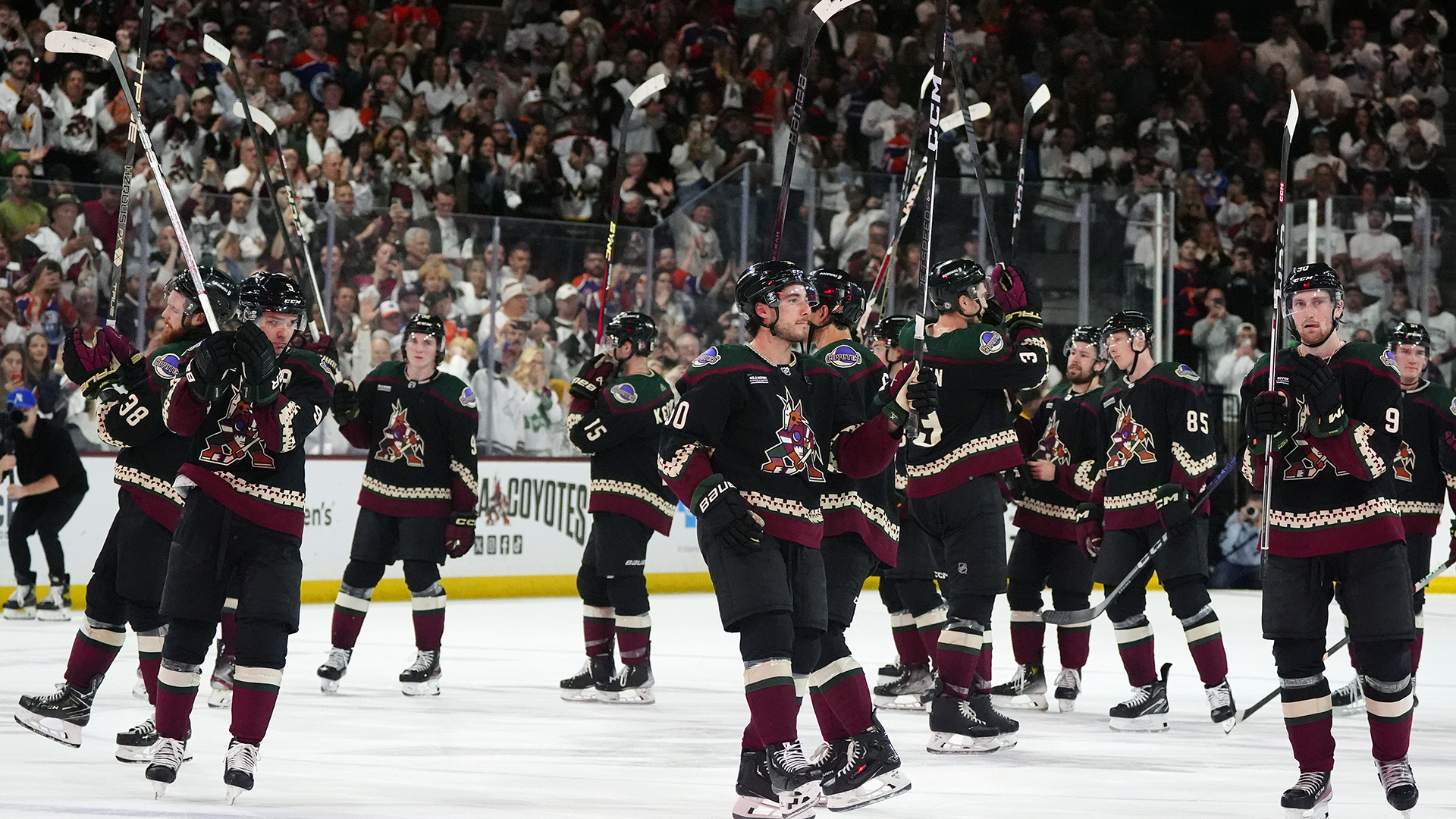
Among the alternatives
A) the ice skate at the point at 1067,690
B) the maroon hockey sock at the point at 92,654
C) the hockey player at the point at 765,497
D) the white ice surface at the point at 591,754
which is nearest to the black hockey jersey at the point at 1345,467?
the white ice surface at the point at 591,754

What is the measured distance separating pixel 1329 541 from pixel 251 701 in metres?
2.91

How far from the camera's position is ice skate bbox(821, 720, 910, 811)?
4.57m

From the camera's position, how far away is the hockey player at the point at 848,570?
4.60 m

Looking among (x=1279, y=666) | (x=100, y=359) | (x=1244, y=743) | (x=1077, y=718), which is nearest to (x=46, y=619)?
(x=100, y=359)

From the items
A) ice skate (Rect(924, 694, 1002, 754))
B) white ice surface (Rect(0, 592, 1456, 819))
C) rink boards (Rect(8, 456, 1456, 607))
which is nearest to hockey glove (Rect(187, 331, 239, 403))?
white ice surface (Rect(0, 592, 1456, 819))

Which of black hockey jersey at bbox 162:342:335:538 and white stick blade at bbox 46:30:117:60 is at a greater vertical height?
white stick blade at bbox 46:30:117:60

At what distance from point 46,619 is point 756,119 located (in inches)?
290

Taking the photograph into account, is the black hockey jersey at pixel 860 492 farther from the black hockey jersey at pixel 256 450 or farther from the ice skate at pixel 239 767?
the ice skate at pixel 239 767

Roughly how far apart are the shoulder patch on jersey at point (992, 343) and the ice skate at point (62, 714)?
3087 mm

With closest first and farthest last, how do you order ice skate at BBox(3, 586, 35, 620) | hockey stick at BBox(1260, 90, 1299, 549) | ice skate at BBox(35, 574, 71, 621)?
hockey stick at BBox(1260, 90, 1299, 549) → ice skate at BBox(3, 586, 35, 620) → ice skate at BBox(35, 574, 71, 621)

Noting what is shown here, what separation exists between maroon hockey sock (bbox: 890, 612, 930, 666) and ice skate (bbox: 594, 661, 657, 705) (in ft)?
3.35

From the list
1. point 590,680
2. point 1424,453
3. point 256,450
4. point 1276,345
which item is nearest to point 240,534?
point 256,450

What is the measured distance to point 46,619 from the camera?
9516 millimetres

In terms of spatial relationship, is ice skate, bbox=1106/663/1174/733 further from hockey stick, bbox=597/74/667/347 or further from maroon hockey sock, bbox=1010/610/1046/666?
hockey stick, bbox=597/74/667/347
